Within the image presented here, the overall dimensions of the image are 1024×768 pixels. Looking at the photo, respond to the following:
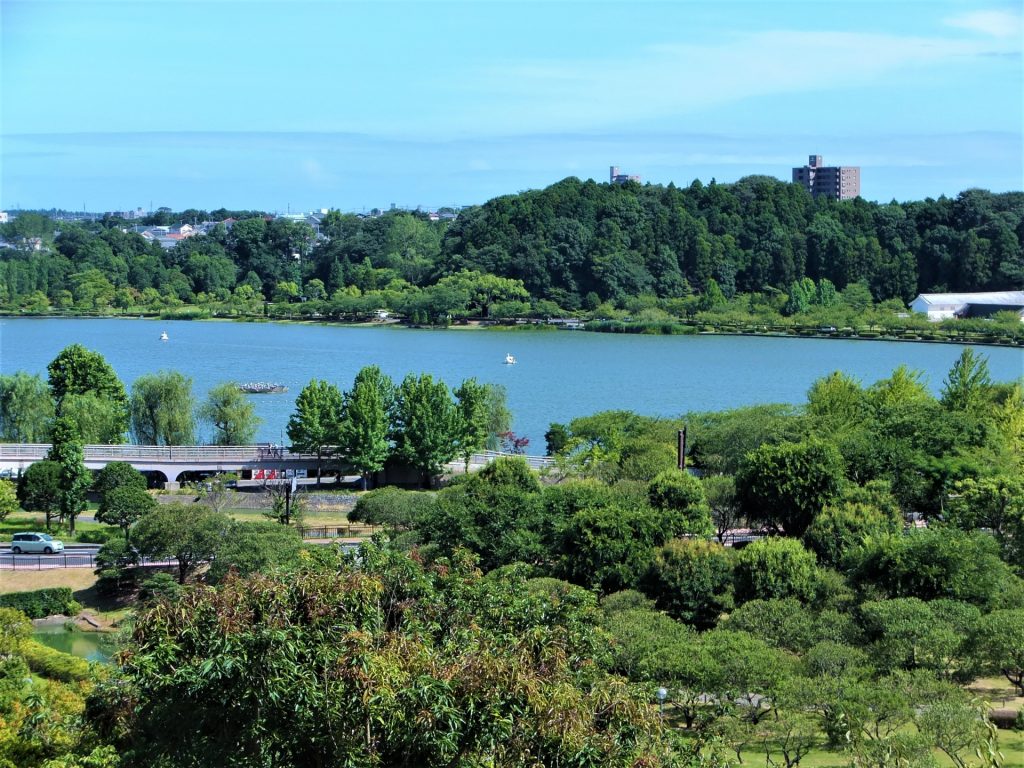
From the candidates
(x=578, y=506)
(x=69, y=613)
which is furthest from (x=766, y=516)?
(x=69, y=613)

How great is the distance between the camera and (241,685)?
948 centimetres

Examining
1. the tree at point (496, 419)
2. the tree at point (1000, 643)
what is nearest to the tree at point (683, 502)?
the tree at point (1000, 643)

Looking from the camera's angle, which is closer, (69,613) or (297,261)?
(69,613)

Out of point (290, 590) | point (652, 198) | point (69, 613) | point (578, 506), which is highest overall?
point (652, 198)

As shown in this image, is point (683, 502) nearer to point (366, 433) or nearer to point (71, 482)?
point (366, 433)

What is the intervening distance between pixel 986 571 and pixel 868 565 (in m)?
1.67

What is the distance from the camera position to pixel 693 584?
19656 millimetres

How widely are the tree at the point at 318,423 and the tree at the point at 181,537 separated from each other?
1138cm

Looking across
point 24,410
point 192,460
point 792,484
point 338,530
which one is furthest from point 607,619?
point 24,410

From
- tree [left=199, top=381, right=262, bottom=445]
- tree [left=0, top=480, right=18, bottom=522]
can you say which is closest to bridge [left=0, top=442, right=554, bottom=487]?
tree [left=199, top=381, right=262, bottom=445]

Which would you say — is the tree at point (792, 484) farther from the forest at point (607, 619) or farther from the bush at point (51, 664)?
the bush at point (51, 664)

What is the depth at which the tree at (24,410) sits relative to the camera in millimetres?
38406

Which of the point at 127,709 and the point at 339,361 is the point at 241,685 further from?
the point at 339,361

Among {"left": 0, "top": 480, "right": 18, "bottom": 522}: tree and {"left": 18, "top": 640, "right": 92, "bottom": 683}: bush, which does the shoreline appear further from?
{"left": 18, "top": 640, "right": 92, "bottom": 683}: bush
